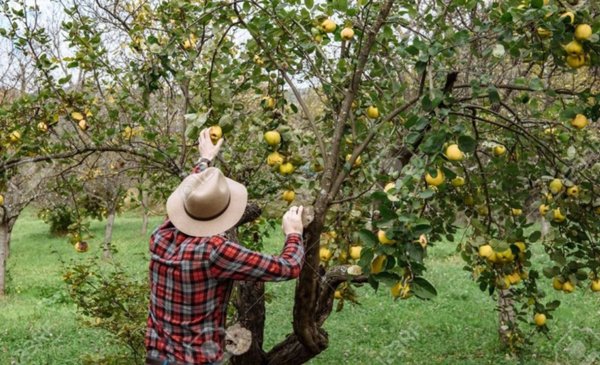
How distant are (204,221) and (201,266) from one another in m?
0.18

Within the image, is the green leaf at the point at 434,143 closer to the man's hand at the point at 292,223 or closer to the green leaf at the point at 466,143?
the green leaf at the point at 466,143

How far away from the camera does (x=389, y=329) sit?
7.20 metres

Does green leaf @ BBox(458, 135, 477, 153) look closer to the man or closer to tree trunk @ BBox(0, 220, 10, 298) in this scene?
the man

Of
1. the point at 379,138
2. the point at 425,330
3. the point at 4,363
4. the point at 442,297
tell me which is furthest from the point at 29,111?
the point at 442,297

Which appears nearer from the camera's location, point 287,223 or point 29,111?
point 287,223

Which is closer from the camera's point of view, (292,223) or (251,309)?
(292,223)

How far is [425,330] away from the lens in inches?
278

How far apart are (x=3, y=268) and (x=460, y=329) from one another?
6.38 m

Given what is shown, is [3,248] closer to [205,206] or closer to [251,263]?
[205,206]

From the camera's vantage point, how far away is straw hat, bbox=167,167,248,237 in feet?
7.34

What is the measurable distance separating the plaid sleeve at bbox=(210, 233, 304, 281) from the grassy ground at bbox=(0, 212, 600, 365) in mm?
2783

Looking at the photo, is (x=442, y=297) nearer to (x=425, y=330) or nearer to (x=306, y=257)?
(x=425, y=330)

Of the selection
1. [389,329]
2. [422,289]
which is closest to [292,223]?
[422,289]

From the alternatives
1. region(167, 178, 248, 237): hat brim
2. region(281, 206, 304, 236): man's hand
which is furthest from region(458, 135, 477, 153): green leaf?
region(167, 178, 248, 237): hat brim
